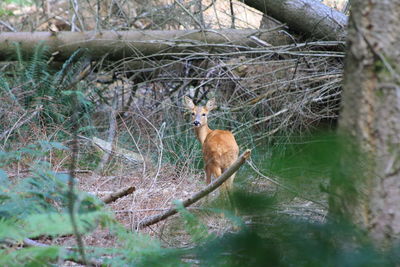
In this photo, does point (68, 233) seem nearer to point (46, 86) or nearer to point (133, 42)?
point (46, 86)

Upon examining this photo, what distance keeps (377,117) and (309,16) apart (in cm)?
630

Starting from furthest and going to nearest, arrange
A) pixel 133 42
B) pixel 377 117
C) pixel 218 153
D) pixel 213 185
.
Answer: pixel 133 42, pixel 218 153, pixel 213 185, pixel 377 117

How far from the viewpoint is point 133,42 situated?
27.8 ft

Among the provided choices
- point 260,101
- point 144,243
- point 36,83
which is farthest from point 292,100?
point 144,243

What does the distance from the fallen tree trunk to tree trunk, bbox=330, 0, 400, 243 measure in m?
6.14

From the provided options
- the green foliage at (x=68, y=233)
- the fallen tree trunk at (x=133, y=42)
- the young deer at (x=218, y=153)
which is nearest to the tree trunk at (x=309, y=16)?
the fallen tree trunk at (x=133, y=42)

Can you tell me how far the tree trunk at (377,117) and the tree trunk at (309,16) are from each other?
19.3ft

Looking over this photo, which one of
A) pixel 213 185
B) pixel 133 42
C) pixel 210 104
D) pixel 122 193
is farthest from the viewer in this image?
pixel 133 42

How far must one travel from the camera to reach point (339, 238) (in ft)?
5.15

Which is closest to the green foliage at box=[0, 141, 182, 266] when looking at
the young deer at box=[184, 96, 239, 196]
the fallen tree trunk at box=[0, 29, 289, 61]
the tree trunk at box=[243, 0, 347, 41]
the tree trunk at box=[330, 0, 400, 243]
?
the tree trunk at box=[330, 0, 400, 243]

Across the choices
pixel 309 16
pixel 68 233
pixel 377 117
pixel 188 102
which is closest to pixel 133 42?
pixel 188 102

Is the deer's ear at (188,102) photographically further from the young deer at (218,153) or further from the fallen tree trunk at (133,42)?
the young deer at (218,153)

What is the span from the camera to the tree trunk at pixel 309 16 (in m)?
7.85

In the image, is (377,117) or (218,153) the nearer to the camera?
(377,117)
